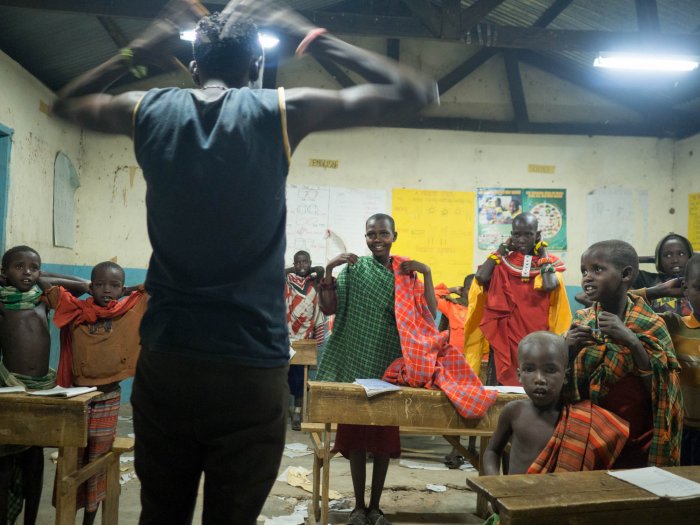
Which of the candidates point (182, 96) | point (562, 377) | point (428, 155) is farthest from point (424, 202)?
point (182, 96)

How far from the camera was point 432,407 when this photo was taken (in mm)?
A: 2977

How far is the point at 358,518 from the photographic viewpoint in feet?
10.8

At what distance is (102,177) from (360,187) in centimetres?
322

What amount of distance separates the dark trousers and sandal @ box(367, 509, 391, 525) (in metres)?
2.40

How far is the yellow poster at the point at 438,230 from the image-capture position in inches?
284

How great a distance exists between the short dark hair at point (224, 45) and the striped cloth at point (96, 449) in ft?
7.31

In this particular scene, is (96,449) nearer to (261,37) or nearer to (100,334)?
(100,334)

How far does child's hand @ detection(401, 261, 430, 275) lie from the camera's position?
3.31 meters

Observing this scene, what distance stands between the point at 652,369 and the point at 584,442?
0.36 metres

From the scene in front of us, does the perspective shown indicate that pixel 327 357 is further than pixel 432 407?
Yes

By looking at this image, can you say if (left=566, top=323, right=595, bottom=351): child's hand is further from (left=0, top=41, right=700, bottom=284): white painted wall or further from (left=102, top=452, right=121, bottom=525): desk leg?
(left=0, top=41, right=700, bottom=284): white painted wall

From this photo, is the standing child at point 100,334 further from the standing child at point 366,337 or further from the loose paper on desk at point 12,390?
the standing child at point 366,337

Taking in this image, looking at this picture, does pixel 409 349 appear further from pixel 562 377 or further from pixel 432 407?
pixel 562 377

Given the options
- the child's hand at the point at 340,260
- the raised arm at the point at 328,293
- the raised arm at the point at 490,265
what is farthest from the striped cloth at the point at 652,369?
the raised arm at the point at 490,265
